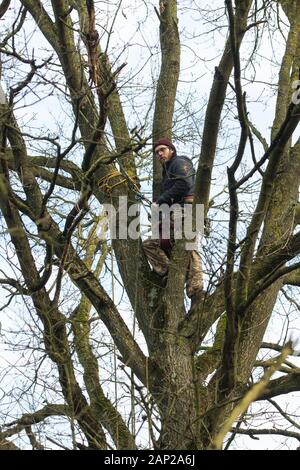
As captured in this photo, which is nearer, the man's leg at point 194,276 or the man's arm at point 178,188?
the man's leg at point 194,276

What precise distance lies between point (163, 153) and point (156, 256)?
87 cm

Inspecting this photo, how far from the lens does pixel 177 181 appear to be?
7961 millimetres

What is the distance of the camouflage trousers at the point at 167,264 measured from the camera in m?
7.71

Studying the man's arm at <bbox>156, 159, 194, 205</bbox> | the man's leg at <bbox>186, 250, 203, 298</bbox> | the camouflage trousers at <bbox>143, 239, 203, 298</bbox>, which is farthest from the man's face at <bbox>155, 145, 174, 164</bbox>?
the man's leg at <bbox>186, 250, 203, 298</bbox>

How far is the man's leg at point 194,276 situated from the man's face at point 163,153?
0.93 m

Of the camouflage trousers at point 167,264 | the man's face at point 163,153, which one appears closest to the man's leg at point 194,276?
the camouflage trousers at point 167,264

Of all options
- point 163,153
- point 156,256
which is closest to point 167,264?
point 156,256

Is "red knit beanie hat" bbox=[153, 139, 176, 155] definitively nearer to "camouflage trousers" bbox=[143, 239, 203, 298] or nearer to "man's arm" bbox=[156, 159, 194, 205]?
"man's arm" bbox=[156, 159, 194, 205]

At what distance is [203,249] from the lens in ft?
22.9
